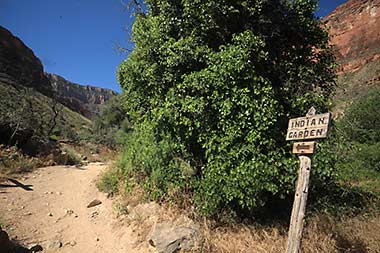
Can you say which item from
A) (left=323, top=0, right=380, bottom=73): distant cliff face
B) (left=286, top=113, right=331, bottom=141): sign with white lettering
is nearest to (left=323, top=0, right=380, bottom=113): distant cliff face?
(left=323, top=0, right=380, bottom=73): distant cliff face

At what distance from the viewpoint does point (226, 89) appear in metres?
5.39

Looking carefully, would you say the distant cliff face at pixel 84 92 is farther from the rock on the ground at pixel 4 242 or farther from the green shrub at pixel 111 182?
the rock on the ground at pixel 4 242

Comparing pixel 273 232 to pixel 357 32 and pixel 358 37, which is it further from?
pixel 357 32

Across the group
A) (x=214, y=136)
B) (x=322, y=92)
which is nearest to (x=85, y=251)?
(x=214, y=136)

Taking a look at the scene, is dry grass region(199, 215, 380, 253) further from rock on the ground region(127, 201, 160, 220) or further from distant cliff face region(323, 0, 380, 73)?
distant cliff face region(323, 0, 380, 73)

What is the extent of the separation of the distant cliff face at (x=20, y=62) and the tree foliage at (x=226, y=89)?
48409 millimetres

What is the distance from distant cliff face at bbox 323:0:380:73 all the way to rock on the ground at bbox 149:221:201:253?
47.2 m

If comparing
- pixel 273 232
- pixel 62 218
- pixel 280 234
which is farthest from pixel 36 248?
pixel 280 234

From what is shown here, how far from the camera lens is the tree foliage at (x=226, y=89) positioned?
17.1 ft

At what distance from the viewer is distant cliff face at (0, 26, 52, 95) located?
49.2m

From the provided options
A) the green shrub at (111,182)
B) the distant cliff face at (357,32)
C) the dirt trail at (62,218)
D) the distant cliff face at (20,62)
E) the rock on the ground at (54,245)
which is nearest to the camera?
the rock on the ground at (54,245)

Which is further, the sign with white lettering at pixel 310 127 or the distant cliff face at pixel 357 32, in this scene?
the distant cliff face at pixel 357 32

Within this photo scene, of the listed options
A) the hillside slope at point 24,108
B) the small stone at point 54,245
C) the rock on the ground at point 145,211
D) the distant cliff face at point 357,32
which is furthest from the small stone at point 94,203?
the distant cliff face at point 357,32

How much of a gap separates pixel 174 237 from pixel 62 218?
382cm
